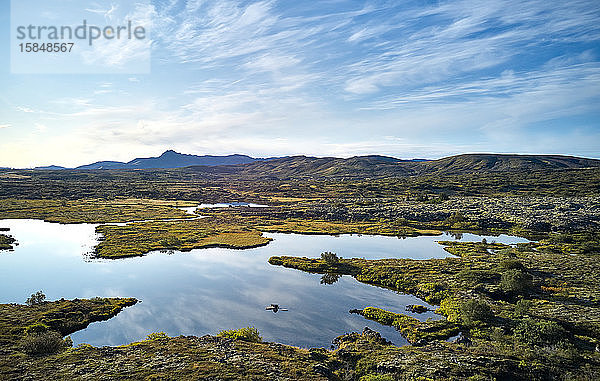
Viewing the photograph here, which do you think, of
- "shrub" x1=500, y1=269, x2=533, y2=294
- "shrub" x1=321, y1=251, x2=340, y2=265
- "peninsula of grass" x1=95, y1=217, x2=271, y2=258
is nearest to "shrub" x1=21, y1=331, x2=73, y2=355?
"peninsula of grass" x1=95, y1=217, x2=271, y2=258

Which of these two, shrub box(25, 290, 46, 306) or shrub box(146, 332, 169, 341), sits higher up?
shrub box(25, 290, 46, 306)

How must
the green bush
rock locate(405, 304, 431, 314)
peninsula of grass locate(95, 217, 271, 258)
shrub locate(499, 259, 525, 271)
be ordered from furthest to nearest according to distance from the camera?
peninsula of grass locate(95, 217, 271, 258) → shrub locate(499, 259, 525, 271) → rock locate(405, 304, 431, 314) → the green bush

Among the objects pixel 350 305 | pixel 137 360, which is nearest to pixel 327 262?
pixel 350 305

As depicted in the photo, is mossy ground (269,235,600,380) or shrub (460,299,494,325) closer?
mossy ground (269,235,600,380)

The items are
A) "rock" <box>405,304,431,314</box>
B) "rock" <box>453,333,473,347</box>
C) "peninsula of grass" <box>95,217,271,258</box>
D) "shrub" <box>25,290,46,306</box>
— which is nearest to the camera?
"rock" <box>453,333,473,347</box>

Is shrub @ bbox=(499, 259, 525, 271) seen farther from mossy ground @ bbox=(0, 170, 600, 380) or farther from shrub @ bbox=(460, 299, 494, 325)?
shrub @ bbox=(460, 299, 494, 325)
